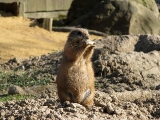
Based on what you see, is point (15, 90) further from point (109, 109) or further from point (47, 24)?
point (47, 24)

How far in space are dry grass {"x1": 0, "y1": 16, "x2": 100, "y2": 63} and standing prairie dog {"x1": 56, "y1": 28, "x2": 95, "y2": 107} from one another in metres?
9.07

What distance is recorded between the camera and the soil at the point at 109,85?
5969 millimetres

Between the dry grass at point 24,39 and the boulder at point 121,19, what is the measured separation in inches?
45.2

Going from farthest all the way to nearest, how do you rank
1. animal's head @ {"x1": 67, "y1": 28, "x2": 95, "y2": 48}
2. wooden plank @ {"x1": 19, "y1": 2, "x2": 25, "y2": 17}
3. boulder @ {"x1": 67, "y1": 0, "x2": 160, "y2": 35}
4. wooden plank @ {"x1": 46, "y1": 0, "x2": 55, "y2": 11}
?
wooden plank @ {"x1": 46, "y1": 0, "x2": 55, "y2": 11}, boulder @ {"x1": 67, "y1": 0, "x2": 160, "y2": 35}, wooden plank @ {"x1": 19, "y1": 2, "x2": 25, "y2": 17}, animal's head @ {"x1": 67, "y1": 28, "x2": 95, "y2": 48}

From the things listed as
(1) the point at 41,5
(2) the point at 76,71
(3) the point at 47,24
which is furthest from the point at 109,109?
(1) the point at 41,5

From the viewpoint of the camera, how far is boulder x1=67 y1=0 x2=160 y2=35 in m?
20.4

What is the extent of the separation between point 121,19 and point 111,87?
438 inches

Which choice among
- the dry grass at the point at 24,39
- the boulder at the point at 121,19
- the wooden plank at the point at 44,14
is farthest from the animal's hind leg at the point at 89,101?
the wooden plank at the point at 44,14

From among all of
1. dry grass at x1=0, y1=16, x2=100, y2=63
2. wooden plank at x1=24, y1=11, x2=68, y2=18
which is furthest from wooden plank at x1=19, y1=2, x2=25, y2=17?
wooden plank at x1=24, y1=11, x2=68, y2=18

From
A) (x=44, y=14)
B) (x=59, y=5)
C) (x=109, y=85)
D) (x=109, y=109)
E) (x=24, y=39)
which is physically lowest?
(x=24, y=39)

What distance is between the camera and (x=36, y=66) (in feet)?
40.4

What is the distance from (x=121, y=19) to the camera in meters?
20.6

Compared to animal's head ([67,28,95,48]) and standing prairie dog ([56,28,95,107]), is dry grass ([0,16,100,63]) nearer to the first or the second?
standing prairie dog ([56,28,95,107])

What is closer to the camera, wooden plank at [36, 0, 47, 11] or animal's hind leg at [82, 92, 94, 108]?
animal's hind leg at [82, 92, 94, 108]
